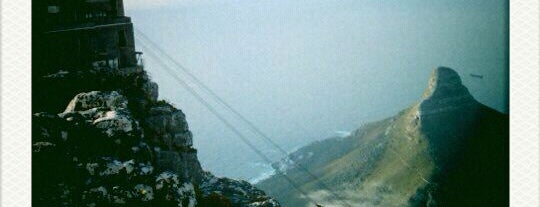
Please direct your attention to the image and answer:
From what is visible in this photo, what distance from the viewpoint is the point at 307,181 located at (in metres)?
189

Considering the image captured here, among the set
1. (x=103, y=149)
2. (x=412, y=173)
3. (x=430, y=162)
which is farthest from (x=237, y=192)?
(x=430, y=162)

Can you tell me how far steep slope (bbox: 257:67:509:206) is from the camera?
145 meters

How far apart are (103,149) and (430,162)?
159 meters

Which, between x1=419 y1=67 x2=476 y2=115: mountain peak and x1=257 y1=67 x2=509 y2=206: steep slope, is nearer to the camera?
x1=257 y1=67 x2=509 y2=206: steep slope

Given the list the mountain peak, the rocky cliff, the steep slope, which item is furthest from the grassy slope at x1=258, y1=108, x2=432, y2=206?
the rocky cliff

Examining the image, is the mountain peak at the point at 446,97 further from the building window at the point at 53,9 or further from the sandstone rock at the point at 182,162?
the building window at the point at 53,9

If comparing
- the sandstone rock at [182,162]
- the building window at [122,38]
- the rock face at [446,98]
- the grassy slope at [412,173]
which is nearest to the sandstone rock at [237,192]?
the sandstone rock at [182,162]

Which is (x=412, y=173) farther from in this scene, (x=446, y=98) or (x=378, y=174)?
(x=446, y=98)

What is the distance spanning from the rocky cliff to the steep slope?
127125 mm

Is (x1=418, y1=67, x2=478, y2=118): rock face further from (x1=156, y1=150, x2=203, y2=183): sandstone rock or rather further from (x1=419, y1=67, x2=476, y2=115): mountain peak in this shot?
(x1=156, y1=150, x2=203, y2=183): sandstone rock

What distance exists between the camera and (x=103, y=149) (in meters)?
22.0

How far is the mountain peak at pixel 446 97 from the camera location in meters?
178

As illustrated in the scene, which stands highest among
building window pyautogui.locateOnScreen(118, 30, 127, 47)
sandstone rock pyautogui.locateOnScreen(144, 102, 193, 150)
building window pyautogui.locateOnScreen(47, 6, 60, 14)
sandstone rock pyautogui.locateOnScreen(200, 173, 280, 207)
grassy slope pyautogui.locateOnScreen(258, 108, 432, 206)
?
→ building window pyautogui.locateOnScreen(47, 6, 60, 14)

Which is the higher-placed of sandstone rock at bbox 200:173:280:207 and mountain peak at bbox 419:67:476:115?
mountain peak at bbox 419:67:476:115
